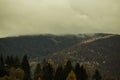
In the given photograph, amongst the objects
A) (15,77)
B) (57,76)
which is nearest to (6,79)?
(15,77)

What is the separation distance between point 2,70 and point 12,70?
3510 millimetres

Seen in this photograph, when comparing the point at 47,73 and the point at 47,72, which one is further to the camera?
the point at 47,72

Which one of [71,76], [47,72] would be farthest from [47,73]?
[71,76]

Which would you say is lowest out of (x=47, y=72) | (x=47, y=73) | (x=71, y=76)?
(x=47, y=73)

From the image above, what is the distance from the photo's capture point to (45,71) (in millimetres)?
148125

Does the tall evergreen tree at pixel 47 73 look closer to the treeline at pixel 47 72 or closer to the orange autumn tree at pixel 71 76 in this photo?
the treeline at pixel 47 72

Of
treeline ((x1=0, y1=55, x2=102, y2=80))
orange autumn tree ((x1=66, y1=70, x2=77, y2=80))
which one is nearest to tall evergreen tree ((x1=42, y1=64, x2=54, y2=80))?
treeline ((x1=0, y1=55, x2=102, y2=80))

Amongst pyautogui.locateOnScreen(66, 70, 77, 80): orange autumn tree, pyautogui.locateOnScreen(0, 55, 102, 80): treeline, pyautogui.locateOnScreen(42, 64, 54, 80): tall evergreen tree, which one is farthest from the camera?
pyautogui.locateOnScreen(42, 64, 54, 80): tall evergreen tree

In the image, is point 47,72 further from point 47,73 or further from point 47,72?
point 47,73

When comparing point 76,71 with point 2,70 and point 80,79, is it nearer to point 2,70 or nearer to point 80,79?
point 80,79

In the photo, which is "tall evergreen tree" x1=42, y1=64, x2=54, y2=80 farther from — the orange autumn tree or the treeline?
the orange autumn tree

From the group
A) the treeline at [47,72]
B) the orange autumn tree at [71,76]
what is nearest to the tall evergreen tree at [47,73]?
the treeline at [47,72]

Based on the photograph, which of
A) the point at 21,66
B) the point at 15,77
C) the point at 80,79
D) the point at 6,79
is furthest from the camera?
the point at 21,66

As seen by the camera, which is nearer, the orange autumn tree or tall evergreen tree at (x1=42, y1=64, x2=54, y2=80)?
the orange autumn tree
